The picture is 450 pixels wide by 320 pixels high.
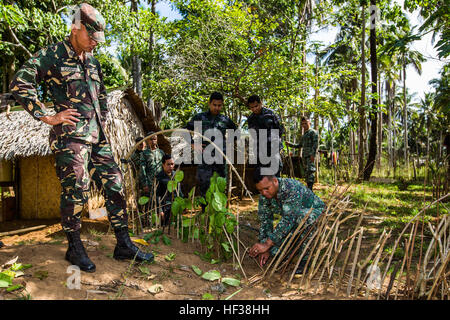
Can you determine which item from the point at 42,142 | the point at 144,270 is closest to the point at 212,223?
the point at 144,270

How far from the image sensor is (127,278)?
2.21m

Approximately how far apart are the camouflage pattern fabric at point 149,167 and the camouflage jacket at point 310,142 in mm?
3245

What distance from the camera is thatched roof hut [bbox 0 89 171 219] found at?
6160 millimetres

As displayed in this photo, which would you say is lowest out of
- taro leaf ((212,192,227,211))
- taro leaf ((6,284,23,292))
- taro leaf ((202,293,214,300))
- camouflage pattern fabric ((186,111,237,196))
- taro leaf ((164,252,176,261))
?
taro leaf ((202,293,214,300))

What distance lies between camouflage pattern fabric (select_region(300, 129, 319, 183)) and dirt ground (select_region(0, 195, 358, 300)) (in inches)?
156

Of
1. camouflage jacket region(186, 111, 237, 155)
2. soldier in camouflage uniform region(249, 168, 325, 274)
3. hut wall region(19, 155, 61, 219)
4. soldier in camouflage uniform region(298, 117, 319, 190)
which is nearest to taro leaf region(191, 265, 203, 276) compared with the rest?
soldier in camouflage uniform region(249, 168, 325, 274)

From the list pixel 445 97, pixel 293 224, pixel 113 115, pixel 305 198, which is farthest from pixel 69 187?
pixel 445 97

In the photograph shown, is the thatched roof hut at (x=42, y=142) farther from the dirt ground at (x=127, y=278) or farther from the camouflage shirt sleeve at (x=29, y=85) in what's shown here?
the camouflage shirt sleeve at (x=29, y=85)

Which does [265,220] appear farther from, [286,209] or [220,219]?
[220,219]

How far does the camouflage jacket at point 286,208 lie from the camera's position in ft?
8.70

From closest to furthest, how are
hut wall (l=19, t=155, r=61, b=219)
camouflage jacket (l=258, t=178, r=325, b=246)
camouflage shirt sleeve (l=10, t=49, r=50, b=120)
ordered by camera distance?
camouflage shirt sleeve (l=10, t=49, r=50, b=120), camouflage jacket (l=258, t=178, r=325, b=246), hut wall (l=19, t=155, r=61, b=219)

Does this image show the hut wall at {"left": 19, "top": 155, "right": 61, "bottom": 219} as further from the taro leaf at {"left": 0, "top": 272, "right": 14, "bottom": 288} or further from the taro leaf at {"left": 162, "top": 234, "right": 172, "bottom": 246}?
the taro leaf at {"left": 0, "top": 272, "right": 14, "bottom": 288}

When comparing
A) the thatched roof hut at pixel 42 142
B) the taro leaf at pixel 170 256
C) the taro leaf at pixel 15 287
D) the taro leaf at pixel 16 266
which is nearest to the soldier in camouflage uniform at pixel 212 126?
the taro leaf at pixel 170 256

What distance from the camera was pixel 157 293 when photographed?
215 cm
